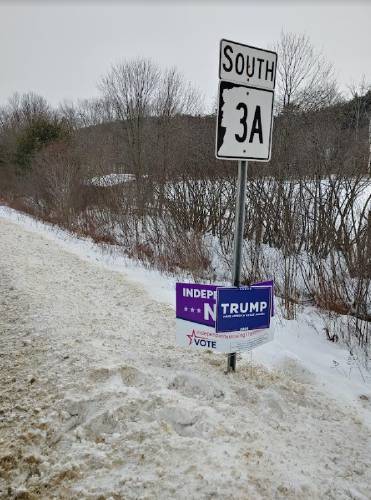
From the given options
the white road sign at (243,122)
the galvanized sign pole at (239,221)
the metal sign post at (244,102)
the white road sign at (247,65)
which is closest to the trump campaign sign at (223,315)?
the galvanized sign pole at (239,221)

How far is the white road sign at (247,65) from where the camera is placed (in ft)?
8.86

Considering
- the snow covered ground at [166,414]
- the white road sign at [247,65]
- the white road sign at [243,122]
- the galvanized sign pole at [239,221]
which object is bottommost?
the snow covered ground at [166,414]

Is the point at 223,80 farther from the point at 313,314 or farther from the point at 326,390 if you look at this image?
the point at 313,314

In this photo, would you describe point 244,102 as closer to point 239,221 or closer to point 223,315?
point 239,221

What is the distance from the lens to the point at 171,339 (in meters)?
4.17

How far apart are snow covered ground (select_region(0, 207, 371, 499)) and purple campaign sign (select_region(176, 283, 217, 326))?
546 mm

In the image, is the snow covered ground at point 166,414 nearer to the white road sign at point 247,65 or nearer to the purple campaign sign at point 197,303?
the purple campaign sign at point 197,303

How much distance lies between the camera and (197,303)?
122 inches

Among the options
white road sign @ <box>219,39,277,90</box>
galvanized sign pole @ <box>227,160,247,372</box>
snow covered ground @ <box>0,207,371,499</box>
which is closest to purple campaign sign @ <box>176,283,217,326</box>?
galvanized sign pole @ <box>227,160,247,372</box>

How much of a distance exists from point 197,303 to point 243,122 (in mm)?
1537

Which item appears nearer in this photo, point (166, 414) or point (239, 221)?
point (166, 414)

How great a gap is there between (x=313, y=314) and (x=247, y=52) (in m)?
3.86

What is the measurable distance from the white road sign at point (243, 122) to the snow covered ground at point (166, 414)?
1.98m

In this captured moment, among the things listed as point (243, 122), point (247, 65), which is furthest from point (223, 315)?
point (247, 65)
